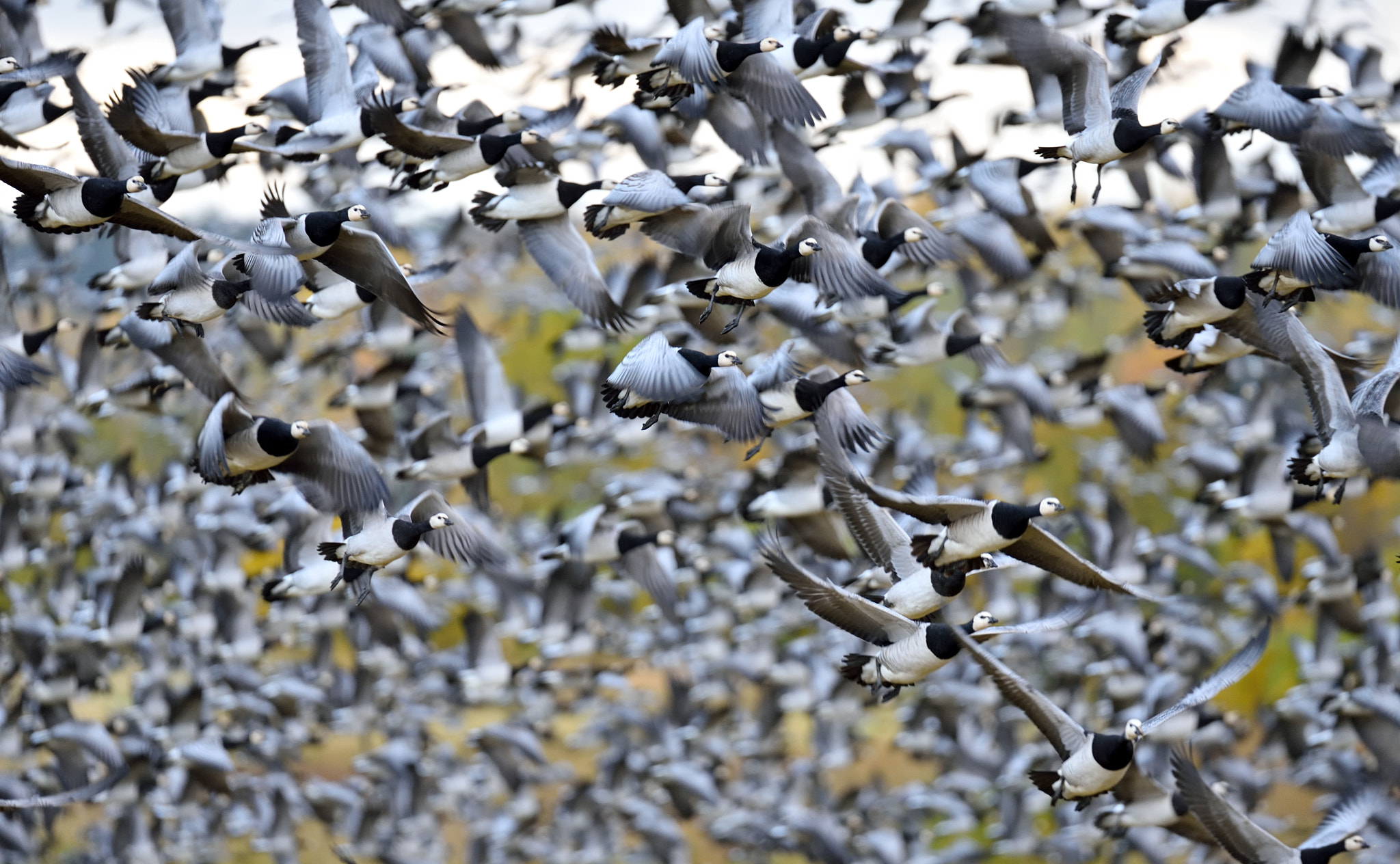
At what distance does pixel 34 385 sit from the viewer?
7516 millimetres

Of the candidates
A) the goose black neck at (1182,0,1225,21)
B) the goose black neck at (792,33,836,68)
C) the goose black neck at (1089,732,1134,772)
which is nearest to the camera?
the goose black neck at (1089,732,1134,772)

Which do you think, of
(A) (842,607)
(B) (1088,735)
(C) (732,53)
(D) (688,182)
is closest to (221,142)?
(D) (688,182)

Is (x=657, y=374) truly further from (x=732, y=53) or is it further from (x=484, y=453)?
(x=484, y=453)

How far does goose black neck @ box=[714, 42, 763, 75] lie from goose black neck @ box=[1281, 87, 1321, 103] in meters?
3.26

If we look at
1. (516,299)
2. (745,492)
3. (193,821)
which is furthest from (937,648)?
(516,299)

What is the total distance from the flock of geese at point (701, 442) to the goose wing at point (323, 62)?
0.07ft

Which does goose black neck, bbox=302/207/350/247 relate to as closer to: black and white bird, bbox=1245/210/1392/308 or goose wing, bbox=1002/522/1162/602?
goose wing, bbox=1002/522/1162/602

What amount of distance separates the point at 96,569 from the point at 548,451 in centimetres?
474

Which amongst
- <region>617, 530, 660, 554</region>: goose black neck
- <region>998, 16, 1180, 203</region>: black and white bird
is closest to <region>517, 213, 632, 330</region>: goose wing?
<region>617, 530, 660, 554</region>: goose black neck

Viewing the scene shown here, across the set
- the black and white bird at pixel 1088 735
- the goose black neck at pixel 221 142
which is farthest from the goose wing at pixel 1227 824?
the goose black neck at pixel 221 142

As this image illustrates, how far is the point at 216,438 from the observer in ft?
20.7

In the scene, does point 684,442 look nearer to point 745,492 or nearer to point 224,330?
point 224,330

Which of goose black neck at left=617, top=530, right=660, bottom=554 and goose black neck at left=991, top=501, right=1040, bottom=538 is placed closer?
goose black neck at left=991, top=501, right=1040, bottom=538

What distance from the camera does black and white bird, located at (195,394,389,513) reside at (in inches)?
251
